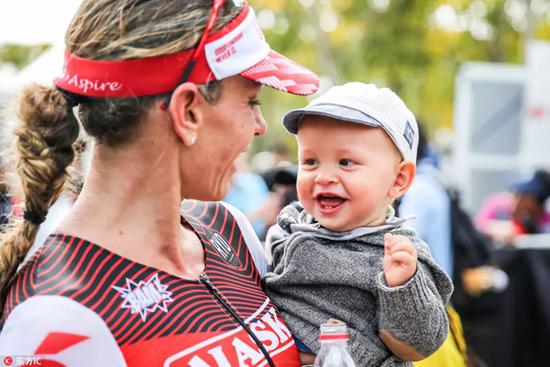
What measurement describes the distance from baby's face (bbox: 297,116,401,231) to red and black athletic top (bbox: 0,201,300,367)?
403 mm

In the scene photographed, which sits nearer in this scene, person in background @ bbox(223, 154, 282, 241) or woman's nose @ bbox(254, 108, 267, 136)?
woman's nose @ bbox(254, 108, 267, 136)

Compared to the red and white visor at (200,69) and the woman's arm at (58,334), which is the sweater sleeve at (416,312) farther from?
the woman's arm at (58,334)

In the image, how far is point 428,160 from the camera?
21.0 feet

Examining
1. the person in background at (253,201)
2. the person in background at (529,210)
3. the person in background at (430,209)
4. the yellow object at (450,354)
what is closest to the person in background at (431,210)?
the person in background at (430,209)

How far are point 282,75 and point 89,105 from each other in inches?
20.8

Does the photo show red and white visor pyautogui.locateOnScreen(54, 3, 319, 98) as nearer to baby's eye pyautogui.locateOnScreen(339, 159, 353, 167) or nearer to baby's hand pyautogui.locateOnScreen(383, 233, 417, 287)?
baby's eye pyautogui.locateOnScreen(339, 159, 353, 167)

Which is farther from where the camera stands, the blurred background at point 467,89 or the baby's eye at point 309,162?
the blurred background at point 467,89

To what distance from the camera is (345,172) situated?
7.93ft

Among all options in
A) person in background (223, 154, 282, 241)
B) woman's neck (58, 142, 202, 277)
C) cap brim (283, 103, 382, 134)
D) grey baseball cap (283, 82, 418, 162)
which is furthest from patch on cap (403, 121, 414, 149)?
person in background (223, 154, 282, 241)

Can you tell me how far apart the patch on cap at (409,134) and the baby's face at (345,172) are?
0.07 m

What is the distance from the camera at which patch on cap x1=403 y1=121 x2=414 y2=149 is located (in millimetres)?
2516

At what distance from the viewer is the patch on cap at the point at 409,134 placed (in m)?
2.52

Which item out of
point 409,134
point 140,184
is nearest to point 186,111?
point 140,184

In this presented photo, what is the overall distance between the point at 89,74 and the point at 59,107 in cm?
13
